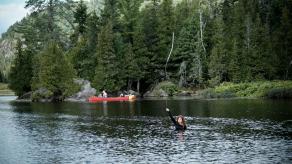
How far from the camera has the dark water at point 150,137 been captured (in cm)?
4122

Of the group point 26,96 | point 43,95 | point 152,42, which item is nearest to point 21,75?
point 26,96

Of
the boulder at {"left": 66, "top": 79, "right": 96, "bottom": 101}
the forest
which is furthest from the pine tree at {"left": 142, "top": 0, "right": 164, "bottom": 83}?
the boulder at {"left": 66, "top": 79, "right": 96, "bottom": 101}

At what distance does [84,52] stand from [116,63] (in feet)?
44.6

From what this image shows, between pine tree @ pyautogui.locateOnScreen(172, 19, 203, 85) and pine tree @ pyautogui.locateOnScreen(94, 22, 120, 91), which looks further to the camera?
pine tree @ pyautogui.locateOnScreen(172, 19, 203, 85)

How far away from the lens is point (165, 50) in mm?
125688

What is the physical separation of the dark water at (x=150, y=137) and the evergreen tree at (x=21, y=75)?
51.6 metres

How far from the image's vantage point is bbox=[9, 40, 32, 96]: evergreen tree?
130 m

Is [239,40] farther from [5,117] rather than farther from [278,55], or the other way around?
[5,117]

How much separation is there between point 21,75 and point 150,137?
85.5m

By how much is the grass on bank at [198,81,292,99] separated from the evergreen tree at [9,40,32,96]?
47625mm

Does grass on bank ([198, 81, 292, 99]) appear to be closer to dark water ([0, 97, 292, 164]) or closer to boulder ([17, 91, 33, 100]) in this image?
dark water ([0, 97, 292, 164])

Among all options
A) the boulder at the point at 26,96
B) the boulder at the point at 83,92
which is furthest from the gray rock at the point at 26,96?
the boulder at the point at 83,92

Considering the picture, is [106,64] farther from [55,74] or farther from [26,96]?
[26,96]

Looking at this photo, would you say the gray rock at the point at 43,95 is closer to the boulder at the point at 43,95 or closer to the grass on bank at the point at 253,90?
the boulder at the point at 43,95
